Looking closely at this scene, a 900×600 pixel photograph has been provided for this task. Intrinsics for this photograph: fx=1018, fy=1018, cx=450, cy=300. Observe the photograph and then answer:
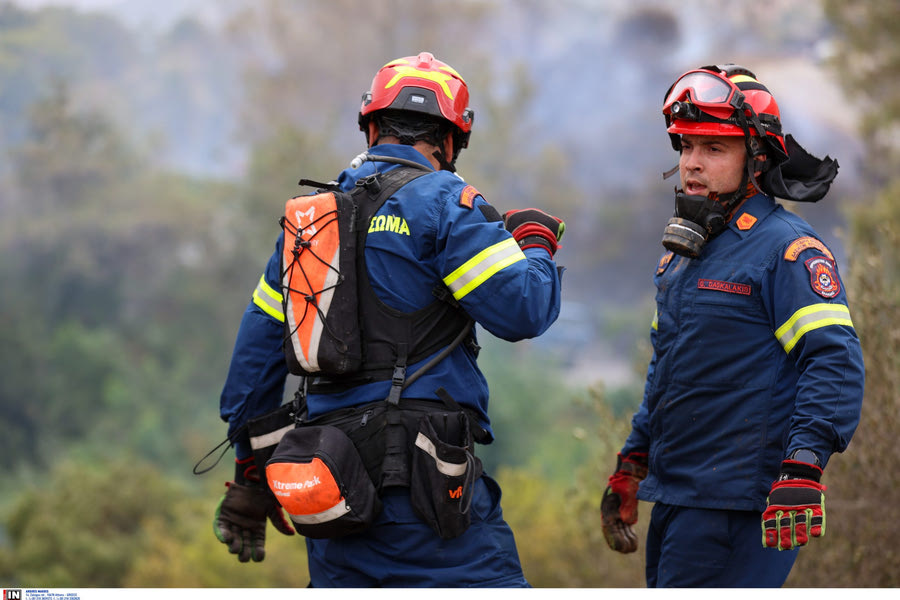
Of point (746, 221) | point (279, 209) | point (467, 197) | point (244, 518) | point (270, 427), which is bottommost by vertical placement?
point (244, 518)

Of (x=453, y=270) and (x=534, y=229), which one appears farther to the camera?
(x=534, y=229)

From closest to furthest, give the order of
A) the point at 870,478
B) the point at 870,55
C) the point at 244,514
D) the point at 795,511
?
the point at 795,511
the point at 244,514
the point at 870,478
the point at 870,55

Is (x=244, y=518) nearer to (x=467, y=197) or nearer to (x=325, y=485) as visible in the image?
(x=325, y=485)

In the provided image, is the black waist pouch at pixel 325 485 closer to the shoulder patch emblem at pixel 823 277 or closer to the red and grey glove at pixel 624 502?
the red and grey glove at pixel 624 502

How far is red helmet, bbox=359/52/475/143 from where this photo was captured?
3.60 metres

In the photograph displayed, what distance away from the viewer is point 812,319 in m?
3.18

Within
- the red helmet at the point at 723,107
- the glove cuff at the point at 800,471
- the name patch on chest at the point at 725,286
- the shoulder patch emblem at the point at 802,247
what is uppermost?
the red helmet at the point at 723,107

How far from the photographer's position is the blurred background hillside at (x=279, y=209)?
28.1ft

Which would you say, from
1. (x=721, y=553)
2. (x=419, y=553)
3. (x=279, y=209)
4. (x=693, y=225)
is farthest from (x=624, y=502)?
(x=279, y=209)

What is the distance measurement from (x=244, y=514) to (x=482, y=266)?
1.50 metres

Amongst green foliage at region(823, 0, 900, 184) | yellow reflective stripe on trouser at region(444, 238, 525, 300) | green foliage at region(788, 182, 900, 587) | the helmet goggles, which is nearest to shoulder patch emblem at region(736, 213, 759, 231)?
the helmet goggles

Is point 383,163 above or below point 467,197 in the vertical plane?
above

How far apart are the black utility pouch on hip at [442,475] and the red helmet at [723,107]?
1.31 meters

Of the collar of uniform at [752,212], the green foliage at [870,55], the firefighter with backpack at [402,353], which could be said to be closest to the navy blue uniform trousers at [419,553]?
the firefighter with backpack at [402,353]
